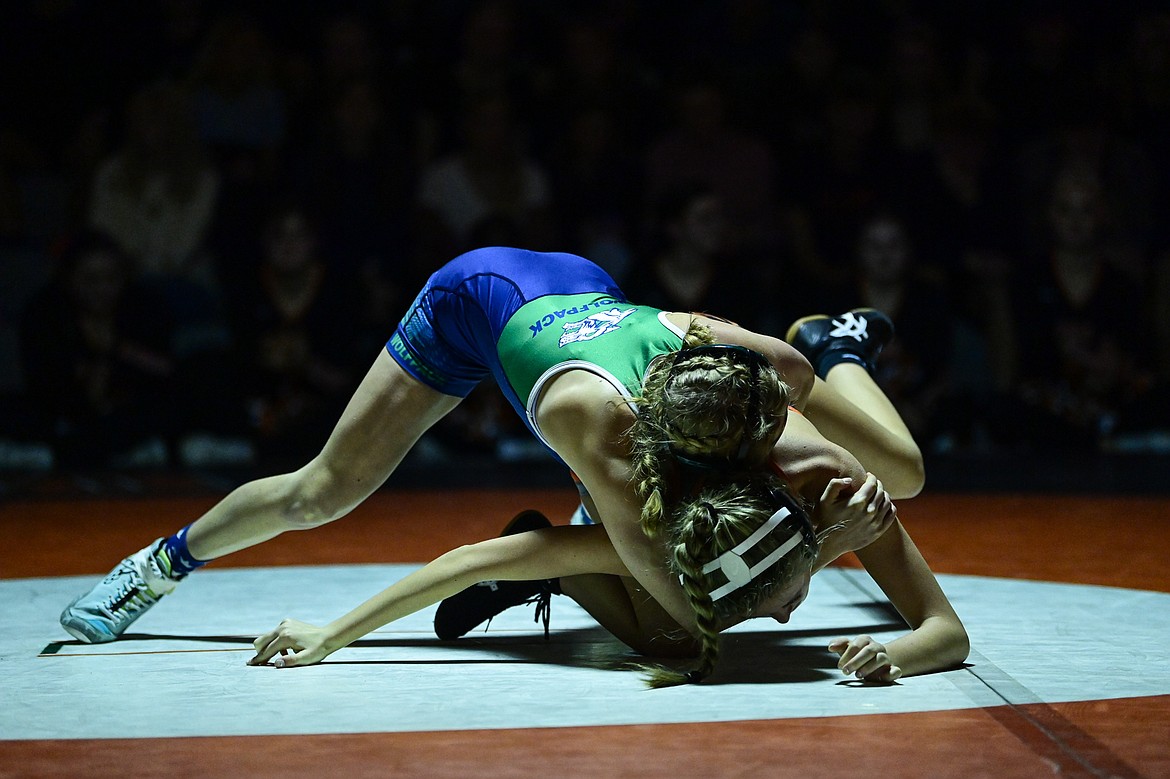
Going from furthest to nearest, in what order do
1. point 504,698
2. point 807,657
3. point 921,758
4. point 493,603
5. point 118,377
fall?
point 118,377, point 493,603, point 807,657, point 504,698, point 921,758

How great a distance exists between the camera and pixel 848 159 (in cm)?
638

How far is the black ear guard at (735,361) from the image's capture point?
2.18m

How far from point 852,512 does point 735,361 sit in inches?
12.1

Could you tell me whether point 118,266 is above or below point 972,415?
above

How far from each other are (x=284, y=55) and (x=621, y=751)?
219 inches

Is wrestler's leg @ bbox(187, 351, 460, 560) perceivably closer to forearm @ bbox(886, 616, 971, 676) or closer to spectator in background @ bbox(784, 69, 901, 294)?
forearm @ bbox(886, 616, 971, 676)

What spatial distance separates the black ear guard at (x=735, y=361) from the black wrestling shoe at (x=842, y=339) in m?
1.05

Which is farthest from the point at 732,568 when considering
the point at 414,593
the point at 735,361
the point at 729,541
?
the point at 414,593

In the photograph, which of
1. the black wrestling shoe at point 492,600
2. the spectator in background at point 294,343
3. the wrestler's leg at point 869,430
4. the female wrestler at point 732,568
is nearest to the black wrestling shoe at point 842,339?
the wrestler's leg at point 869,430

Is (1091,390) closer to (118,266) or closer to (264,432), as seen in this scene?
(264,432)

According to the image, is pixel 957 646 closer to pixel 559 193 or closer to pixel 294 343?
pixel 294 343

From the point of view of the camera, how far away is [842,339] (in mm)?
3275

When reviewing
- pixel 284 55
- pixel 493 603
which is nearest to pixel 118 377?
pixel 284 55

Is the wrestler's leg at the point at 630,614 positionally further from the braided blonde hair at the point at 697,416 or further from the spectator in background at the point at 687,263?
the spectator in background at the point at 687,263
